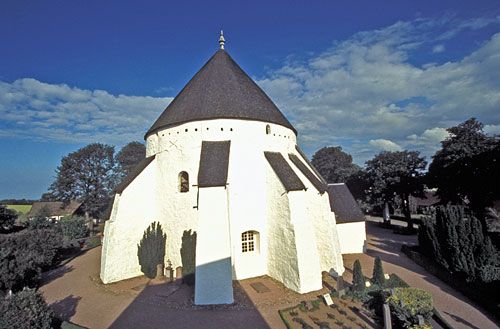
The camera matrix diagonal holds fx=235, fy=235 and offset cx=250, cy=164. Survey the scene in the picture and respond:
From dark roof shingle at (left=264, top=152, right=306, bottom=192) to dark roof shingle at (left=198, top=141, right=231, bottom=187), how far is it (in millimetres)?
2539

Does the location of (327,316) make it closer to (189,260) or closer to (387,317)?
(387,317)

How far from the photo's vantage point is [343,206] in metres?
19.0

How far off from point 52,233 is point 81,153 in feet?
63.7

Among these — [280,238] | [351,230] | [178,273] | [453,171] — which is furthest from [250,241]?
[453,171]

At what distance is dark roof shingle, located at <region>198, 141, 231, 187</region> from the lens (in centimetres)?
1084

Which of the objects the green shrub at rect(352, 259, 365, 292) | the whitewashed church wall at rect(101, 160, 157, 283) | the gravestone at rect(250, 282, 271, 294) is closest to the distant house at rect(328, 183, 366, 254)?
the green shrub at rect(352, 259, 365, 292)

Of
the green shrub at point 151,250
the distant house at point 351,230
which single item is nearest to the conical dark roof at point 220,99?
the green shrub at point 151,250

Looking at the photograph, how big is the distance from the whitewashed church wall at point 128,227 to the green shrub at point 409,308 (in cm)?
1232

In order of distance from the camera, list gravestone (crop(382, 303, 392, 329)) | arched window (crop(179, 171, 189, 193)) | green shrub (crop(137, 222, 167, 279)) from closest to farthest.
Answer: gravestone (crop(382, 303, 392, 329)), green shrub (crop(137, 222, 167, 279)), arched window (crop(179, 171, 189, 193))

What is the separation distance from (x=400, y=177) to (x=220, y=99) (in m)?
22.2

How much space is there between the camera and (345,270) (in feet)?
46.0

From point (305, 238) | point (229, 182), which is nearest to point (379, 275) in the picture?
point (305, 238)

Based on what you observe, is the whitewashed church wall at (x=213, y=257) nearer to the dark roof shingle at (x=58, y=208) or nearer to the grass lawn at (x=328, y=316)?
the grass lawn at (x=328, y=316)

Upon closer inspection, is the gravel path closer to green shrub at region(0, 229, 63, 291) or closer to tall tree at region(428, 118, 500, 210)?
tall tree at region(428, 118, 500, 210)
